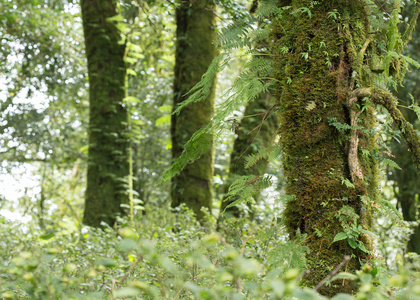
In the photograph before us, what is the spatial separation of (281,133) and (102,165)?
5.50 metres

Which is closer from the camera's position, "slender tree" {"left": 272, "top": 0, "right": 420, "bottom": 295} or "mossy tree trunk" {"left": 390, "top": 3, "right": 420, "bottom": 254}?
"slender tree" {"left": 272, "top": 0, "right": 420, "bottom": 295}

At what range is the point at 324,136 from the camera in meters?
2.36

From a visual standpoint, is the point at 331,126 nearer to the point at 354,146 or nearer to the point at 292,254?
the point at 354,146

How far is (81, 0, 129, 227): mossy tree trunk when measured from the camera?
7.31m

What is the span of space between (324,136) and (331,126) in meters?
0.08

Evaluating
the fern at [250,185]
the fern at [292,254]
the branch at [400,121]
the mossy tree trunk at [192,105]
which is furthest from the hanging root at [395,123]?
the mossy tree trunk at [192,105]

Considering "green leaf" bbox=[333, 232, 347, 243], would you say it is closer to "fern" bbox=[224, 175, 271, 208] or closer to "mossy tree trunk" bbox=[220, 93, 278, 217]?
"fern" bbox=[224, 175, 271, 208]

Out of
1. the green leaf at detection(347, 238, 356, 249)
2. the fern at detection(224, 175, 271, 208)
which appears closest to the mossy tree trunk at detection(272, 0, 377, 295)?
the green leaf at detection(347, 238, 356, 249)

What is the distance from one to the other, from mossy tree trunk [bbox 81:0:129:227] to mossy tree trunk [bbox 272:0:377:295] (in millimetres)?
5424

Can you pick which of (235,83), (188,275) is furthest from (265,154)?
(188,275)

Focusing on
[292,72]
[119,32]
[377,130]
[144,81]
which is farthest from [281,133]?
[144,81]

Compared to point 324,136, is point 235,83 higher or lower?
higher

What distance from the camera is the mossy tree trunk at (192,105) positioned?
266 inches

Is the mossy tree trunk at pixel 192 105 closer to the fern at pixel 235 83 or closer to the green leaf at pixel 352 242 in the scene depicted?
the fern at pixel 235 83
